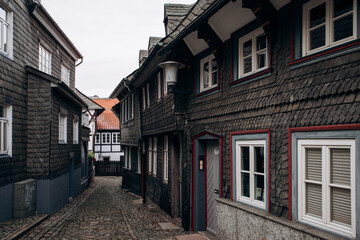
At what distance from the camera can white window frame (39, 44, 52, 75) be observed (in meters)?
14.3

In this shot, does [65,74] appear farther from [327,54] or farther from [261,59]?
[327,54]

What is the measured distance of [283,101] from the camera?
540 centimetres

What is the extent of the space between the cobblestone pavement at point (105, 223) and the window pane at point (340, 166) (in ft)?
18.0

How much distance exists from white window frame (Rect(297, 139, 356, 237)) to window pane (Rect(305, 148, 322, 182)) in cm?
5

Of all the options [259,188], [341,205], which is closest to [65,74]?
[259,188]

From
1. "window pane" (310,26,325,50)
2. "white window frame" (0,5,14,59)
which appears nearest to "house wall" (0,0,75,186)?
"white window frame" (0,5,14,59)

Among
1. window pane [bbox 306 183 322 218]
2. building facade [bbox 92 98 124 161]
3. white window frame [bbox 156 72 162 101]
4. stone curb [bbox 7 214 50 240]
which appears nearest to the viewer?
window pane [bbox 306 183 322 218]

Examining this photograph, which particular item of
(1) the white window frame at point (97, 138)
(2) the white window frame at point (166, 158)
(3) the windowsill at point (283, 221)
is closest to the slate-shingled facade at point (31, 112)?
(2) the white window frame at point (166, 158)

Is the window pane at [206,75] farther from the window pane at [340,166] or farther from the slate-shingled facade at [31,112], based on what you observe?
the slate-shingled facade at [31,112]

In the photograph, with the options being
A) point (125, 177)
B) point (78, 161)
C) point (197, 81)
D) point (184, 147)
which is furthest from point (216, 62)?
point (125, 177)

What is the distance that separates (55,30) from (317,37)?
44.5 ft

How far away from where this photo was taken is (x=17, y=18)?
11281 mm

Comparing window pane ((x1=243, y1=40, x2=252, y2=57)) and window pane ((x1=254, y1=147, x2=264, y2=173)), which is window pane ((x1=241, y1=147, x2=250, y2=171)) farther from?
window pane ((x1=243, y1=40, x2=252, y2=57))

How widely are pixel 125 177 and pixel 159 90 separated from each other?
10.7 metres
